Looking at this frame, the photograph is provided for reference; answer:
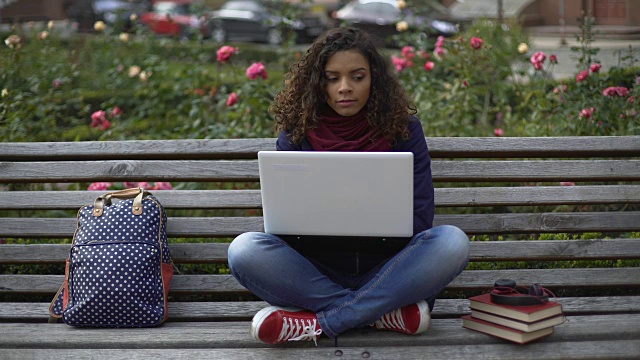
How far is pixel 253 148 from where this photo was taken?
3.32m

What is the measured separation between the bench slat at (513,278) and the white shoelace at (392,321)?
0.55 metres

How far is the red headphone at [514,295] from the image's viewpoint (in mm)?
2590

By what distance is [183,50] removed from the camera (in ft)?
21.2

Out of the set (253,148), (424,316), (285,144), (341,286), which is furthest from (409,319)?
(253,148)

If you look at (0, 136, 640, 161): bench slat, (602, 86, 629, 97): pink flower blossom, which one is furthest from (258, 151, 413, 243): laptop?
(602, 86, 629, 97): pink flower blossom

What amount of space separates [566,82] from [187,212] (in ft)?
6.65

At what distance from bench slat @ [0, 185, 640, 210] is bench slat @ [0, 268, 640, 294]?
0.82ft

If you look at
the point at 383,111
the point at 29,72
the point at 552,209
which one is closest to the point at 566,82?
the point at 552,209

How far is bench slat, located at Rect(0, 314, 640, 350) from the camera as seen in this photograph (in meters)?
2.66

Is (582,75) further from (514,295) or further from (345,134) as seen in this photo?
(514,295)

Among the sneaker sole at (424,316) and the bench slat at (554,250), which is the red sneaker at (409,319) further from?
the bench slat at (554,250)

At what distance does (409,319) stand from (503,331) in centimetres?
28

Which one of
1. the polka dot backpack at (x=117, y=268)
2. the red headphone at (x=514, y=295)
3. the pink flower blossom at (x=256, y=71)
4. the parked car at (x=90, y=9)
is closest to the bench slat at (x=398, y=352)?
the red headphone at (x=514, y=295)

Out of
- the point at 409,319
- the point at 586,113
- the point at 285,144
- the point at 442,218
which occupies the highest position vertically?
the point at 285,144
